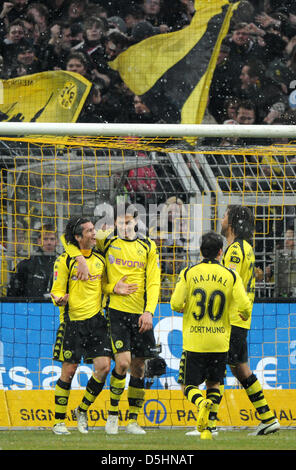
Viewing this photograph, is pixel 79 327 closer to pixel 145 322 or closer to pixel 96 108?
pixel 145 322

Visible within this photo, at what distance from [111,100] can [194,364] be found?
7.27 m

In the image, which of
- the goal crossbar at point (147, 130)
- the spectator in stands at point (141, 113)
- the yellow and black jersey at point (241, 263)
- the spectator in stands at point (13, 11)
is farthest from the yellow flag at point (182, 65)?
the yellow and black jersey at point (241, 263)

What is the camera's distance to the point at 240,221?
759 centimetres

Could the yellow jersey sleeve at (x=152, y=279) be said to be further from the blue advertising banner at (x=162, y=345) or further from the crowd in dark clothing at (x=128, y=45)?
the crowd in dark clothing at (x=128, y=45)

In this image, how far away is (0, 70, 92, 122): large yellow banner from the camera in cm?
1171

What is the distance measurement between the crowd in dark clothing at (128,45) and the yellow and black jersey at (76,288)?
577cm

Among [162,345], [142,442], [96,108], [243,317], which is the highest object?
[96,108]

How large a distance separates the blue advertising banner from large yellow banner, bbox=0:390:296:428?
8 cm

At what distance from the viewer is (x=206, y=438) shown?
21.1 feet

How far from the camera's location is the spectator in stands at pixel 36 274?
8.76 meters

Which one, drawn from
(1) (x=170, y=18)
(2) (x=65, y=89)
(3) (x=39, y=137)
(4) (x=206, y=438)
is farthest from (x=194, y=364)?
(1) (x=170, y=18)

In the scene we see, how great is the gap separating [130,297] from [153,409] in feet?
5.29

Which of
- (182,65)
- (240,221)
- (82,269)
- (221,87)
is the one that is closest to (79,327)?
(82,269)

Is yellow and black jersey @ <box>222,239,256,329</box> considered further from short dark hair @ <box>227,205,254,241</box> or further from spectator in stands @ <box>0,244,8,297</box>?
spectator in stands @ <box>0,244,8,297</box>
